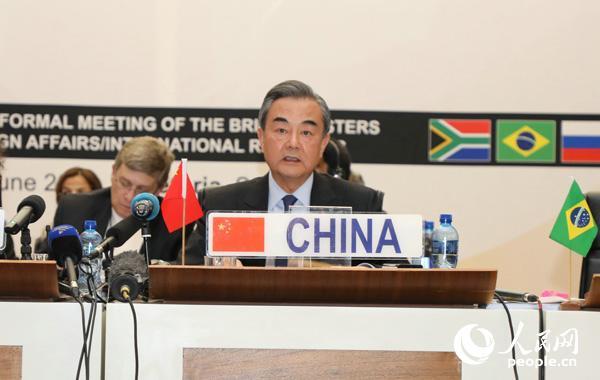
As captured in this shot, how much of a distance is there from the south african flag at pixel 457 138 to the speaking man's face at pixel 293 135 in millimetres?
1800

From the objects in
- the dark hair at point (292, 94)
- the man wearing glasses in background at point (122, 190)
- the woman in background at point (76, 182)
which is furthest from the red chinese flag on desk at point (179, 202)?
the woman in background at point (76, 182)

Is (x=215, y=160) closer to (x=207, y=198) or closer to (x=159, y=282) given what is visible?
(x=207, y=198)

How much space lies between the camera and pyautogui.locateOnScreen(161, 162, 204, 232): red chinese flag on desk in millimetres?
2477

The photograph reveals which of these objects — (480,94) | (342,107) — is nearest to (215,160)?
(342,107)

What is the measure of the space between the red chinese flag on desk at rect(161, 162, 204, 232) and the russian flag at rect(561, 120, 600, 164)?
3.27 m

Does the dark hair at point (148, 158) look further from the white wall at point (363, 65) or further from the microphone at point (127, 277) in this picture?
the microphone at point (127, 277)

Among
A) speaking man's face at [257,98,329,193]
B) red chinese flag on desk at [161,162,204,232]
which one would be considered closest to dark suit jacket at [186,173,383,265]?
speaking man's face at [257,98,329,193]

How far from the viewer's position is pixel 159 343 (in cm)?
196

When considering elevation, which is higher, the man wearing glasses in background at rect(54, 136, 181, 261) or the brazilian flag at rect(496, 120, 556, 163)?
the brazilian flag at rect(496, 120, 556, 163)

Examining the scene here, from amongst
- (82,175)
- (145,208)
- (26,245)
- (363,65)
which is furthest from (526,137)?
(26,245)

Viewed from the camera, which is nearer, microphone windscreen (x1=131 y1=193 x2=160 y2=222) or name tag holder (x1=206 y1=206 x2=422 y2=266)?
name tag holder (x1=206 y1=206 x2=422 y2=266)

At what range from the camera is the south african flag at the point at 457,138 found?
17.2 feet

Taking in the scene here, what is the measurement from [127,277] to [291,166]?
1525 millimetres

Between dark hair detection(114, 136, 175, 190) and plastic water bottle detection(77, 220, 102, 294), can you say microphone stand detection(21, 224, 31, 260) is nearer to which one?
plastic water bottle detection(77, 220, 102, 294)
